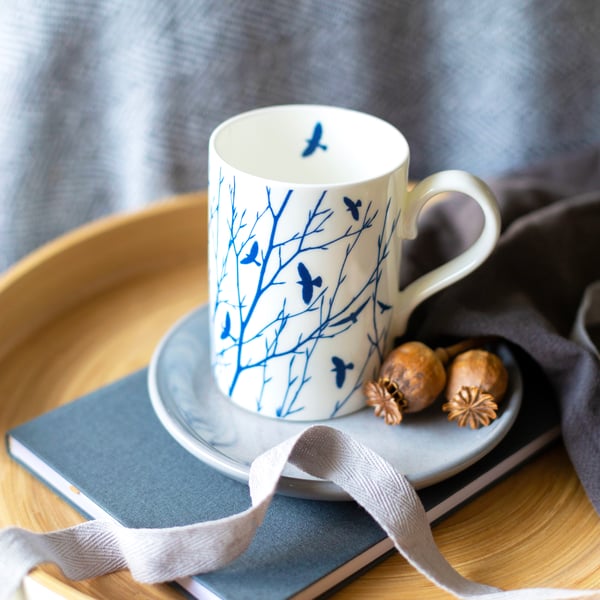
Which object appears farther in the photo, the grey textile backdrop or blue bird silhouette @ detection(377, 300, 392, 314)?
the grey textile backdrop

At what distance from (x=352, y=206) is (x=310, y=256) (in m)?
0.04

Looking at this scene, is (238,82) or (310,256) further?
(238,82)

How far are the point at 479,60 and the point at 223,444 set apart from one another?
1.62 ft

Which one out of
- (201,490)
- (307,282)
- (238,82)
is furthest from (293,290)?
(238,82)

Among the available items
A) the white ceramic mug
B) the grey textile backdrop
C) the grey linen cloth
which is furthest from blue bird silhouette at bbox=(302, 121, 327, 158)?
the grey textile backdrop

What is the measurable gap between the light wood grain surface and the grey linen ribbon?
0.01 m

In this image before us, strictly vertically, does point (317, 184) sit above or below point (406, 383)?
above

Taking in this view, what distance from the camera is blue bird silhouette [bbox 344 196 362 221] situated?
1.51 ft

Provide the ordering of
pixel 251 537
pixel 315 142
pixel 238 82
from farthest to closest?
1. pixel 238 82
2. pixel 315 142
3. pixel 251 537

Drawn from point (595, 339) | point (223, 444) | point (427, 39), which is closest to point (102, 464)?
point (223, 444)

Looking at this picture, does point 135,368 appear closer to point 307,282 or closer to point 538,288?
point 307,282

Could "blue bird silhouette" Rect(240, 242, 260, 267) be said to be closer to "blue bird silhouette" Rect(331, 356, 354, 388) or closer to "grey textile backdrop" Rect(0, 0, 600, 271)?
"blue bird silhouette" Rect(331, 356, 354, 388)

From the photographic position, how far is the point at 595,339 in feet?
1.95

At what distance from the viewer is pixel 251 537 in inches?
16.8
